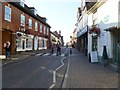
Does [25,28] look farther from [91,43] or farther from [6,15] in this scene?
[91,43]

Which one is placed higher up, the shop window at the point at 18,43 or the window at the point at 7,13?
the window at the point at 7,13

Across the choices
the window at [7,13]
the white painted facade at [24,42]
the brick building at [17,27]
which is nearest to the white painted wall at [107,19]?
the brick building at [17,27]

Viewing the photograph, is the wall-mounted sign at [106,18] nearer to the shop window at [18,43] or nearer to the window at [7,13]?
the window at [7,13]

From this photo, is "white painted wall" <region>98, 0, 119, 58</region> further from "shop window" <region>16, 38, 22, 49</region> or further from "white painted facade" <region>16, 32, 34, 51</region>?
"white painted facade" <region>16, 32, 34, 51</region>

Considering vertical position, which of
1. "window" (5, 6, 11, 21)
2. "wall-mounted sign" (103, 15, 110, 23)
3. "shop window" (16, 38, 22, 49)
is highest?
"window" (5, 6, 11, 21)

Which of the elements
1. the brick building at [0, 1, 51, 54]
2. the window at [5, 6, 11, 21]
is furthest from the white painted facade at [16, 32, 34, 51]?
the window at [5, 6, 11, 21]

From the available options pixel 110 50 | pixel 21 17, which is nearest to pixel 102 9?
pixel 110 50

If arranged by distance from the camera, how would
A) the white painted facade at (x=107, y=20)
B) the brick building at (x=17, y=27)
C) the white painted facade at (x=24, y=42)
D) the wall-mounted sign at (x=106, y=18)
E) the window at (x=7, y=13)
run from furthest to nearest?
1. the white painted facade at (x=24, y=42)
2. the brick building at (x=17, y=27)
3. the window at (x=7, y=13)
4. the wall-mounted sign at (x=106, y=18)
5. the white painted facade at (x=107, y=20)

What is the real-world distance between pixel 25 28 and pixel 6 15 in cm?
910

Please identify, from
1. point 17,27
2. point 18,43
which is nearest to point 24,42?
point 18,43

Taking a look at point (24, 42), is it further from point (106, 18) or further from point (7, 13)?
point (106, 18)

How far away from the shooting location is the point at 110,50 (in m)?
17.2

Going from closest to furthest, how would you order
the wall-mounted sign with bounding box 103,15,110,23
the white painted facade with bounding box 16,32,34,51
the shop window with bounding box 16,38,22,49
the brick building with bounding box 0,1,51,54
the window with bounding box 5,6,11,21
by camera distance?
the wall-mounted sign with bounding box 103,15,110,23
the window with bounding box 5,6,11,21
the brick building with bounding box 0,1,51,54
the shop window with bounding box 16,38,22,49
the white painted facade with bounding box 16,32,34,51

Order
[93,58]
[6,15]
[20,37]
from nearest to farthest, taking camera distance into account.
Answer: [93,58], [6,15], [20,37]
